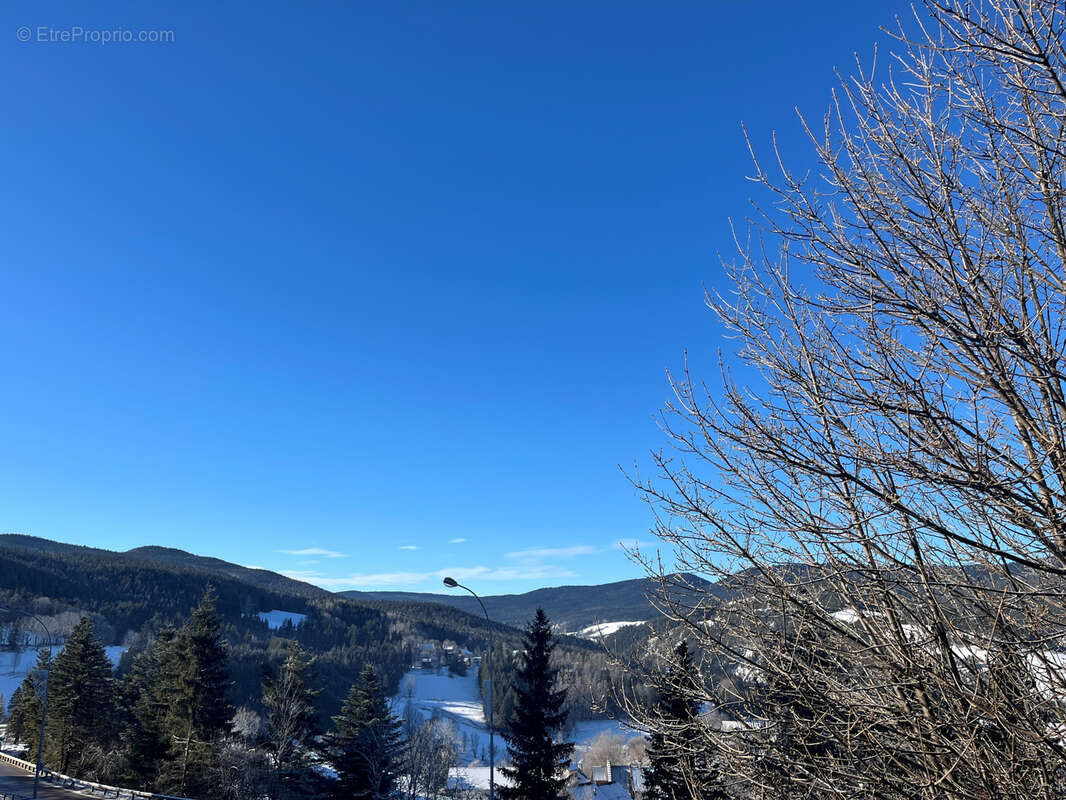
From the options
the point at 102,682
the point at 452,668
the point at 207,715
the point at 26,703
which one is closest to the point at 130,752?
the point at 207,715

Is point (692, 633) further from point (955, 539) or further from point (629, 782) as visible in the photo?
point (629, 782)

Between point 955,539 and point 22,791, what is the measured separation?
114 ft

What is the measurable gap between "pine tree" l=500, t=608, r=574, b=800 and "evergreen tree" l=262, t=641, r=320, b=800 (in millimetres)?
12599

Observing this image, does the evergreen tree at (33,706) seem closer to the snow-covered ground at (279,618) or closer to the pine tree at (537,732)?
the pine tree at (537,732)

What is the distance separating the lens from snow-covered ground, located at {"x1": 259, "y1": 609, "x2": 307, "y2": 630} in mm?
169625

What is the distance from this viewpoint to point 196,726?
1130 inches

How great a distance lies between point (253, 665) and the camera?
94.2 m

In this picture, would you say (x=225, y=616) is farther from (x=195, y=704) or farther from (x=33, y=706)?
(x=195, y=704)

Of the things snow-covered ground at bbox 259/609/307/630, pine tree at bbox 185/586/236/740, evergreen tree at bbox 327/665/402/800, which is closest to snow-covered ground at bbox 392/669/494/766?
snow-covered ground at bbox 259/609/307/630

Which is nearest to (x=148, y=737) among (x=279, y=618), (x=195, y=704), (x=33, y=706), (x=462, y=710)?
(x=195, y=704)

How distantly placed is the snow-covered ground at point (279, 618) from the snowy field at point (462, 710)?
126 feet

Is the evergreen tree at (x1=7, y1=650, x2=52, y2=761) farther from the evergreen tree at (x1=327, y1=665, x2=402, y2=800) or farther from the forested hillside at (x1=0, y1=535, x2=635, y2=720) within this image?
the forested hillside at (x1=0, y1=535, x2=635, y2=720)

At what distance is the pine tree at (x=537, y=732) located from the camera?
18.5 metres

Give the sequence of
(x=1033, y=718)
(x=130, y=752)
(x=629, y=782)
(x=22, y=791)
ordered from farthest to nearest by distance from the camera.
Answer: (x=130, y=752), (x=22, y=791), (x=629, y=782), (x=1033, y=718)
